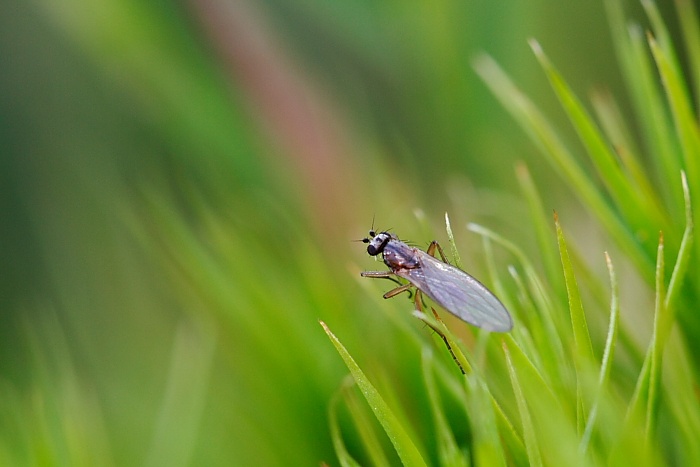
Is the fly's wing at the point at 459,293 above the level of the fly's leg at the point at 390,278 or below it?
below

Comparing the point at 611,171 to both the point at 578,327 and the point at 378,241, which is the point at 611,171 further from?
the point at 378,241

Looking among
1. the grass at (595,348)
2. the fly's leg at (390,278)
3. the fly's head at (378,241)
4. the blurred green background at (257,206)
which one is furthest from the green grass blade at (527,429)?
the fly's head at (378,241)

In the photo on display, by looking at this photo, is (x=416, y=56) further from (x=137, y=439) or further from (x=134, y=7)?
(x=137, y=439)

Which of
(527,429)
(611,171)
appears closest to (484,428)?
(527,429)

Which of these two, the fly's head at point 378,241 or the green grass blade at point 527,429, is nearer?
the green grass blade at point 527,429

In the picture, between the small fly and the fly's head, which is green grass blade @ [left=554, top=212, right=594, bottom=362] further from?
the fly's head

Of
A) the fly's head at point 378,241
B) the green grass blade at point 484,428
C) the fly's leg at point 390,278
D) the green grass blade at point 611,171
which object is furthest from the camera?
the fly's head at point 378,241

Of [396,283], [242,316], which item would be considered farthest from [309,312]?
[396,283]

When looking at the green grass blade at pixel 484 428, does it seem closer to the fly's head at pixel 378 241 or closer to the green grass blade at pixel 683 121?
the green grass blade at pixel 683 121
